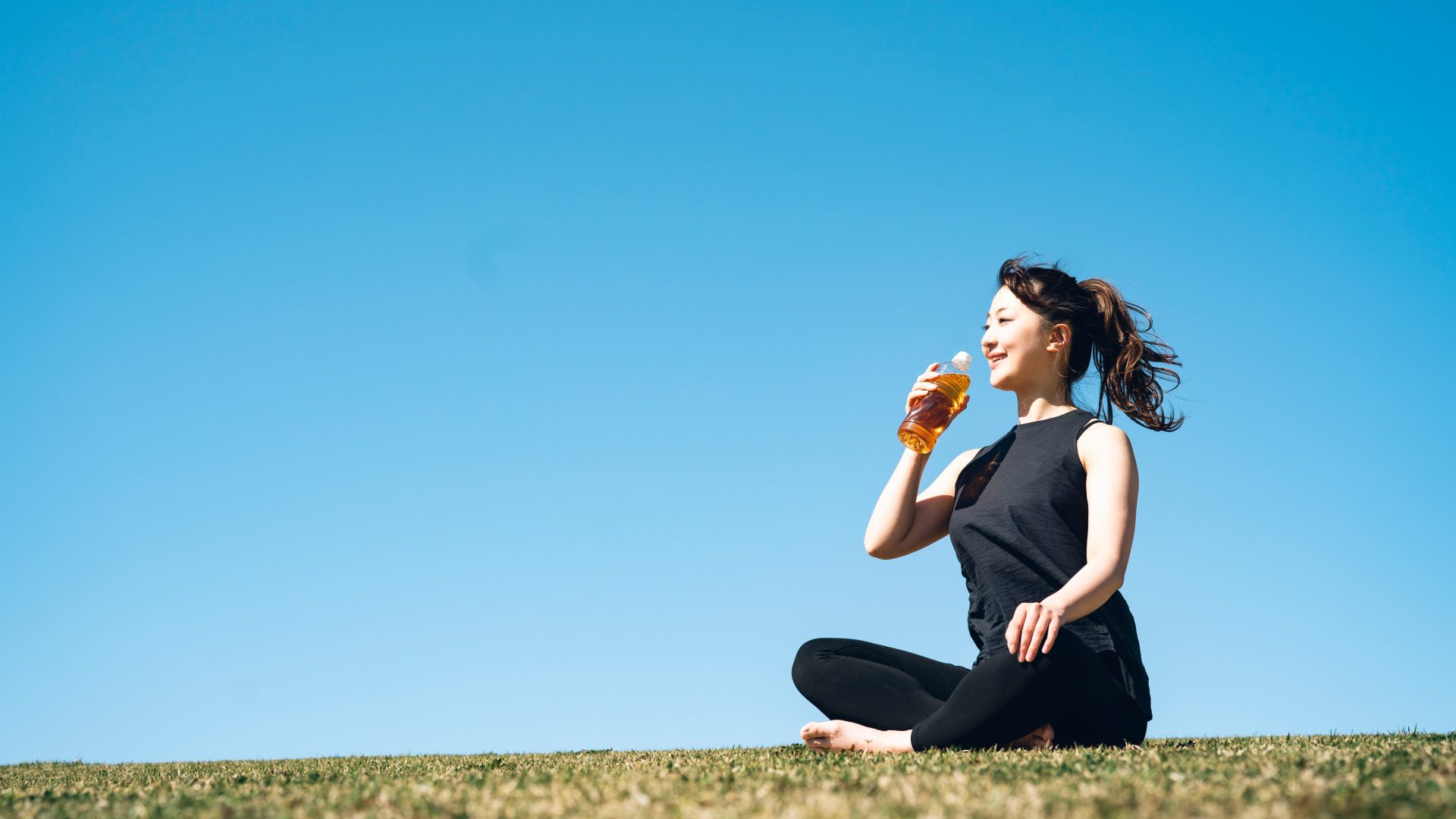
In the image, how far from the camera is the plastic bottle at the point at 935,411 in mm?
4758

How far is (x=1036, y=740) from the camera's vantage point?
13.0 ft

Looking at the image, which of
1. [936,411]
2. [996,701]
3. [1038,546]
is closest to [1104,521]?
[1038,546]

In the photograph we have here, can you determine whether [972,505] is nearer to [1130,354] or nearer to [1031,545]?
[1031,545]

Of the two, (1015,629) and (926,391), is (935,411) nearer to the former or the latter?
(926,391)

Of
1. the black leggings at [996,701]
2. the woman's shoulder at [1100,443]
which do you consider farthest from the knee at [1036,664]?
the woman's shoulder at [1100,443]

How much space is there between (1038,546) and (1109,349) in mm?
1207

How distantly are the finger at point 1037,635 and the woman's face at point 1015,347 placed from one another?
1392 mm

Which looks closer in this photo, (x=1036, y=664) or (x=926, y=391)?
(x=1036, y=664)

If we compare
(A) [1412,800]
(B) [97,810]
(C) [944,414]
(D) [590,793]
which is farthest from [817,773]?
(C) [944,414]

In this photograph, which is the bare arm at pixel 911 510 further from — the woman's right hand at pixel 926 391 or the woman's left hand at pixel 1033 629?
the woman's left hand at pixel 1033 629

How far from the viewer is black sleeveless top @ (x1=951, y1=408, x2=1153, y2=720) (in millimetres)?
4207

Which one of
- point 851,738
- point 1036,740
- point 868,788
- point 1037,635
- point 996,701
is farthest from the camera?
point 851,738

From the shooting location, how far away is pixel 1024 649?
3734 mm

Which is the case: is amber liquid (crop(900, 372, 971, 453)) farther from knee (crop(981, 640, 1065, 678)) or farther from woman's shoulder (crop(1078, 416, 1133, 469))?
knee (crop(981, 640, 1065, 678))
